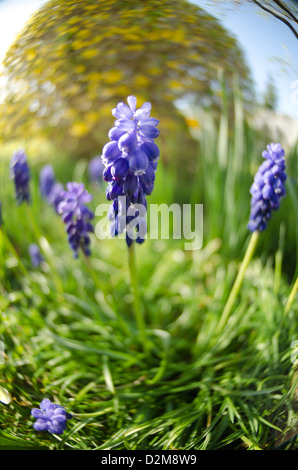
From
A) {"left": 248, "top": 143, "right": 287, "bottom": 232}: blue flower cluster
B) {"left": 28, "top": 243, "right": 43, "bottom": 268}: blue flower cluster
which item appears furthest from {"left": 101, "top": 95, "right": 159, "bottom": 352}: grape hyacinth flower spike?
{"left": 28, "top": 243, "right": 43, "bottom": 268}: blue flower cluster

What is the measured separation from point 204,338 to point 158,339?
0.62ft

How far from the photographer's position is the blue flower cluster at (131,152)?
755 millimetres

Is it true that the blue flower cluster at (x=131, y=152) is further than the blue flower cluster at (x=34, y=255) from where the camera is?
No

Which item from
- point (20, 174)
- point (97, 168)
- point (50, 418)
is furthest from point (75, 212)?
point (97, 168)

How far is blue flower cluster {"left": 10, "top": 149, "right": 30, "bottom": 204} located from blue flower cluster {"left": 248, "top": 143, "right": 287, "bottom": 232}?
828 mm

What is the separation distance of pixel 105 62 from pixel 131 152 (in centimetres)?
75

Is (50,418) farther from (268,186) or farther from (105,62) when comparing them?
(105,62)

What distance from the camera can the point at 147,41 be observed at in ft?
4.00

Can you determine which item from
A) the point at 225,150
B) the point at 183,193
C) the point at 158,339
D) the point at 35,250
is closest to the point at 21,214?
the point at 35,250

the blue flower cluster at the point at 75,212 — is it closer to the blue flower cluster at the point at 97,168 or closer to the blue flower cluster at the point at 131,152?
the blue flower cluster at the point at 131,152

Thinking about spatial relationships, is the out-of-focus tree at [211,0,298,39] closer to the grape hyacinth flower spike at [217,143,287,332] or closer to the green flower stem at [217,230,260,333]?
the grape hyacinth flower spike at [217,143,287,332]

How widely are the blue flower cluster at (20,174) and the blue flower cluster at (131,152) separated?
57cm

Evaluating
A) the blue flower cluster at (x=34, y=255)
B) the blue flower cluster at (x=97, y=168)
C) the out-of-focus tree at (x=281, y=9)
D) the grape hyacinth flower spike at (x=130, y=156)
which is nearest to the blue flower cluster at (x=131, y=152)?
the grape hyacinth flower spike at (x=130, y=156)

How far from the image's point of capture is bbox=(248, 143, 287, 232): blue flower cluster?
0.96m
